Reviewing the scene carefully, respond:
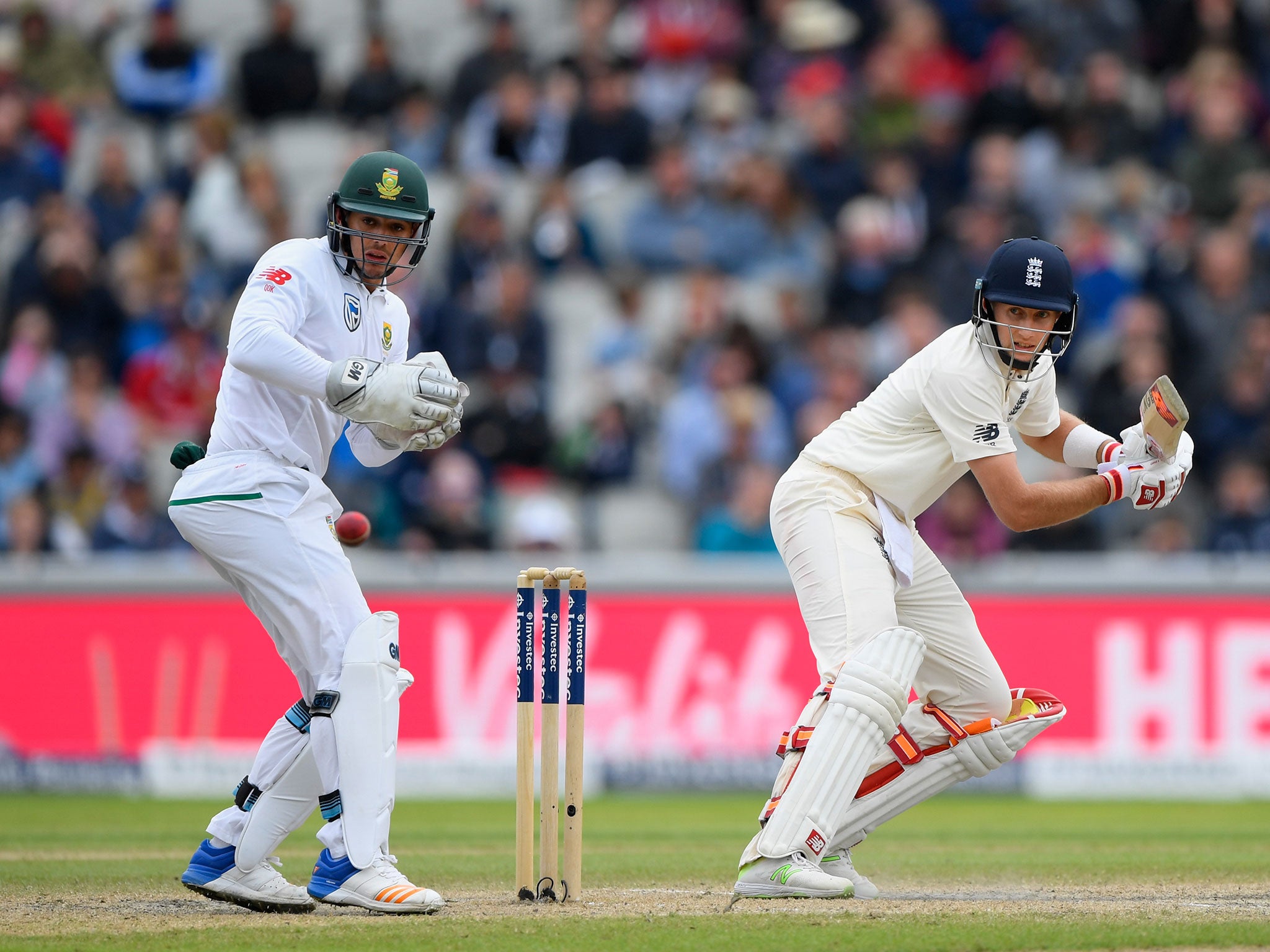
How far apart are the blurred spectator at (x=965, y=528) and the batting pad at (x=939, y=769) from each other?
18.3 ft

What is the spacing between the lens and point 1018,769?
11359 mm

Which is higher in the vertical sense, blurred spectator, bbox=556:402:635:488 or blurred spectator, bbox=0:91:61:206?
blurred spectator, bbox=0:91:61:206

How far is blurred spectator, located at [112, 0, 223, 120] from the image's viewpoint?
1586cm

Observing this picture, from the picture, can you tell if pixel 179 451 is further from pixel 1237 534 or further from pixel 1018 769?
pixel 1237 534

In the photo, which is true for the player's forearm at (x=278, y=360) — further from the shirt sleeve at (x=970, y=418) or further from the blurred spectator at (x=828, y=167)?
the blurred spectator at (x=828, y=167)

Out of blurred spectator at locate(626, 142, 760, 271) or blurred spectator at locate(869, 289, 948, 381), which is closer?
blurred spectator at locate(869, 289, 948, 381)

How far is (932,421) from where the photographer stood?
6273mm

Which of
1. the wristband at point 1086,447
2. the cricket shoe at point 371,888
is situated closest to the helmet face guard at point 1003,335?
the wristband at point 1086,447

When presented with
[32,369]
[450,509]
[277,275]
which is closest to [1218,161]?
[450,509]

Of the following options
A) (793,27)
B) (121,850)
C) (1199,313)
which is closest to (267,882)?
(121,850)

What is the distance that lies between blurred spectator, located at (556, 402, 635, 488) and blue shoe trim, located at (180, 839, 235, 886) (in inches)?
289

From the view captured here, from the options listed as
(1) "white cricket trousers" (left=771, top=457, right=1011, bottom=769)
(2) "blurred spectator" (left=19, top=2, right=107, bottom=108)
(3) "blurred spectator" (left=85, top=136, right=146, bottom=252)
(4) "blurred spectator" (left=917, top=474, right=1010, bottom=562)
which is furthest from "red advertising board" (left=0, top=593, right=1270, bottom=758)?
(2) "blurred spectator" (left=19, top=2, right=107, bottom=108)

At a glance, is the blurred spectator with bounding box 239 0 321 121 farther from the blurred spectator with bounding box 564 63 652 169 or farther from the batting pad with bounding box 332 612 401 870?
the batting pad with bounding box 332 612 401 870

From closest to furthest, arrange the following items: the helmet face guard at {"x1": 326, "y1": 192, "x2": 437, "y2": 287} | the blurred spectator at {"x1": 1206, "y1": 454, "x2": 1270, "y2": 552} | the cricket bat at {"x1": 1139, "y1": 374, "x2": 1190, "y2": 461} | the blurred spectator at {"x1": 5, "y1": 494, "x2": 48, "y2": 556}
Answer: the helmet face guard at {"x1": 326, "y1": 192, "x2": 437, "y2": 287}
the cricket bat at {"x1": 1139, "y1": 374, "x2": 1190, "y2": 461}
the blurred spectator at {"x1": 5, "y1": 494, "x2": 48, "y2": 556}
the blurred spectator at {"x1": 1206, "y1": 454, "x2": 1270, "y2": 552}
